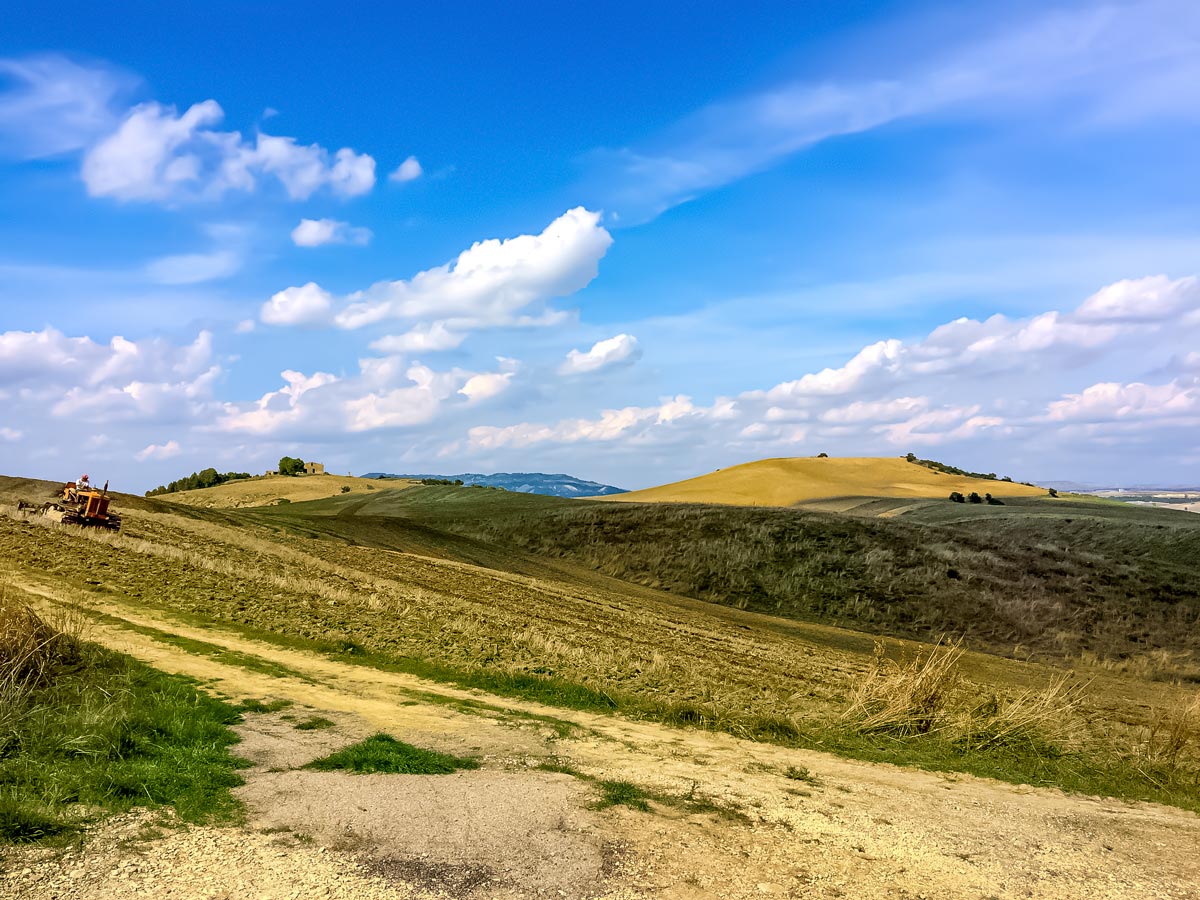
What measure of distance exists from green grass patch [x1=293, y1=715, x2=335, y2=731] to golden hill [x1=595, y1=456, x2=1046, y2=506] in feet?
231

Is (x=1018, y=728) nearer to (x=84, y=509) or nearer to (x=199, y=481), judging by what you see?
(x=84, y=509)

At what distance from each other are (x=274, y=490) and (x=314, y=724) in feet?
275

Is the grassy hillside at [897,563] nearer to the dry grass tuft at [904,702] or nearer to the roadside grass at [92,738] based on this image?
the dry grass tuft at [904,702]

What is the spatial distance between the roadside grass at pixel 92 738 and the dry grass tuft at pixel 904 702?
10.8m

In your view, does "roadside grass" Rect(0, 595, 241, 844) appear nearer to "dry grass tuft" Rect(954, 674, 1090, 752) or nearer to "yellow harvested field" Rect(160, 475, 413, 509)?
"dry grass tuft" Rect(954, 674, 1090, 752)

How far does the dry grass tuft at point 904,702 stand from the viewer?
14609mm

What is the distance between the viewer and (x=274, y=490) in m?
89.2

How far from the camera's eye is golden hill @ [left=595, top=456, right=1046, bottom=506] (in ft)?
288

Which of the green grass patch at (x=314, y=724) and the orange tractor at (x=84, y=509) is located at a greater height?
the orange tractor at (x=84, y=509)

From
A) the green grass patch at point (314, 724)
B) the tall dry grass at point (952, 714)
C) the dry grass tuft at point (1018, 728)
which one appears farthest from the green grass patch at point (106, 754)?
the dry grass tuft at point (1018, 728)

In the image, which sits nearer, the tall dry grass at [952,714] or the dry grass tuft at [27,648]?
the dry grass tuft at [27,648]

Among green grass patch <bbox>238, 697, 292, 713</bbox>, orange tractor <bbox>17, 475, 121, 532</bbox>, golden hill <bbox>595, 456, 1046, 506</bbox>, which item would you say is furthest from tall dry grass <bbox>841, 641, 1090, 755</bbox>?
golden hill <bbox>595, 456, 1046, 506</bbox>

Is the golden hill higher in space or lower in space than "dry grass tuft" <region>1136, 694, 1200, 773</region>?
higher

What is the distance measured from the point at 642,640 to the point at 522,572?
58.6 feet
